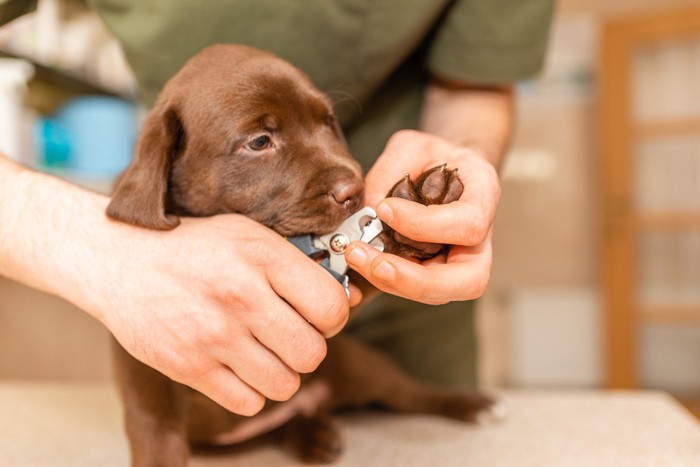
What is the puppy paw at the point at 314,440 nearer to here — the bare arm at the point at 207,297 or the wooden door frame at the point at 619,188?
the bare arm at the point at 207,297

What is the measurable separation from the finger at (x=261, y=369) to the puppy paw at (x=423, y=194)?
201 millimetres

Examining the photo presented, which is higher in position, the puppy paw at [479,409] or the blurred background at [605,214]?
the puppy paw at [479,409]

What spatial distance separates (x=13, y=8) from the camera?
110cm

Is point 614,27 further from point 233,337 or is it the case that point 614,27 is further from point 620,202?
point 233,337

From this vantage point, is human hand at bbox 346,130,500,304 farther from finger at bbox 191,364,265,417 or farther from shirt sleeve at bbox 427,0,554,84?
shirt sleeve at bbox 427,0,554,84

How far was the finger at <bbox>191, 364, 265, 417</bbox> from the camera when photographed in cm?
81

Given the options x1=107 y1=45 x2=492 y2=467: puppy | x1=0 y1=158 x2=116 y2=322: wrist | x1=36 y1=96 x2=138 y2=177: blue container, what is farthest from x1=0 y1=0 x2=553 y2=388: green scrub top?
x1=36 y1=96 x2=138 y2=177: blue container

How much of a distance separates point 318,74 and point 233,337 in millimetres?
602

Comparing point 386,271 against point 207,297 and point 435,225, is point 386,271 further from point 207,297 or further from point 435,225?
point 207,297

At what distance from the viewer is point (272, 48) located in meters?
1.14

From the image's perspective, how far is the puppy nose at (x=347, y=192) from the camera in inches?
33.3

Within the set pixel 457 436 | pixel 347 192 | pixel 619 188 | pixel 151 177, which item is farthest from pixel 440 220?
pixel 619 188

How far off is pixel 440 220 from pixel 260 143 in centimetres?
35

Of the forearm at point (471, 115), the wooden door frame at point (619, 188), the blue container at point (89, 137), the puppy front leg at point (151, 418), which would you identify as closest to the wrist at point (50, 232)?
the puppy front leg at point (151, 418)
